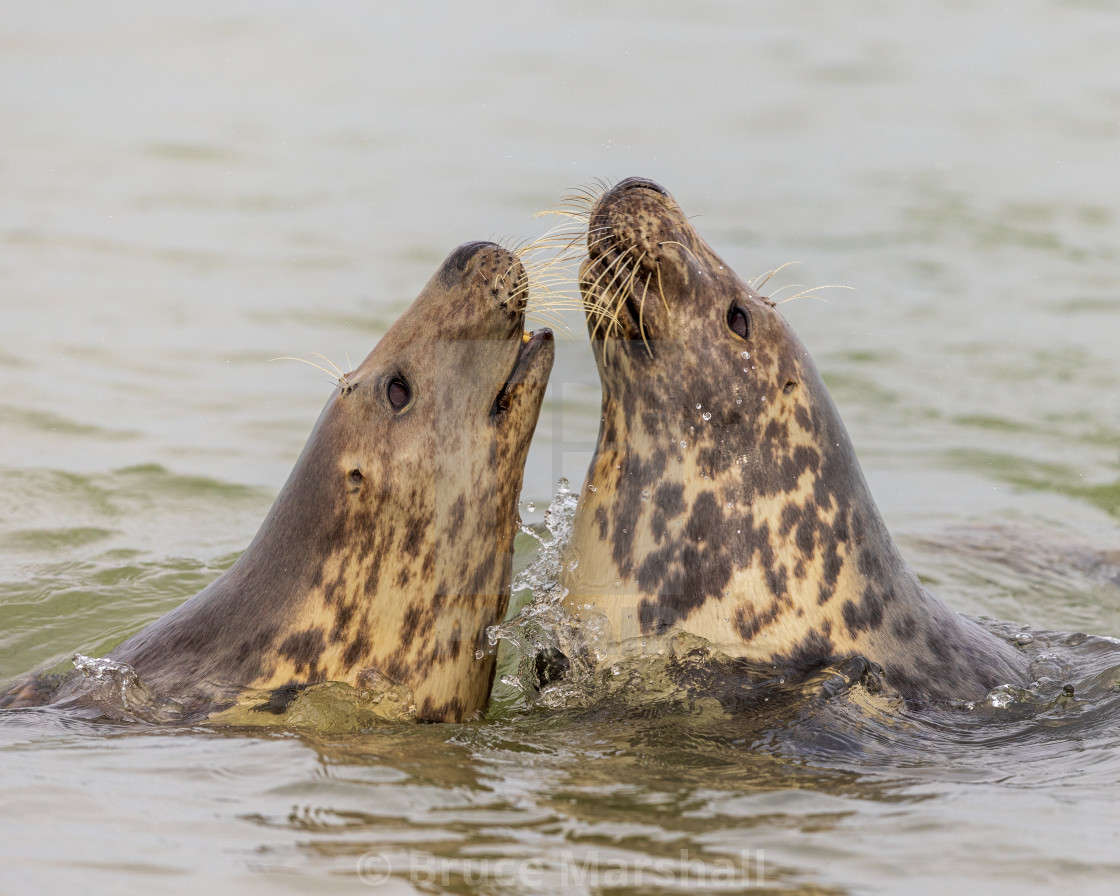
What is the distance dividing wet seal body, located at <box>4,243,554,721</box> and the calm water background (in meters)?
0.30

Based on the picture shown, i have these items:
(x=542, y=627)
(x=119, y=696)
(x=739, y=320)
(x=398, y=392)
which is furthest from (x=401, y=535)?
(x=739, y=320)

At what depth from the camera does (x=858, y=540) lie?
4.78 m

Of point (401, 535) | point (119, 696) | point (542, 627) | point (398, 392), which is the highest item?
point (398, 392)

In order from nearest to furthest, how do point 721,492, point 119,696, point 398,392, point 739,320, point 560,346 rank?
point 119,696, point 398,392, point 721,492, point 739,320, point 560,346

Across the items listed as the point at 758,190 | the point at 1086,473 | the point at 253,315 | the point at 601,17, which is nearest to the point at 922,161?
the point at 758,190

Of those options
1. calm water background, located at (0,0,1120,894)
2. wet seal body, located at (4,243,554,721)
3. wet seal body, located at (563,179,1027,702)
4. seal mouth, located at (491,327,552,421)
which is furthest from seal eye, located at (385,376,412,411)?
calm water background, located at (0,0,1120,894)

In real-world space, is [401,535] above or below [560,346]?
below

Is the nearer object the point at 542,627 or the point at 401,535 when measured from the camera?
the point at 401,535

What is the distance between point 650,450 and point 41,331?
7.30 m

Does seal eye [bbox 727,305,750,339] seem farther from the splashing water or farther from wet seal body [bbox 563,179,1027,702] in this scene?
the splashing water

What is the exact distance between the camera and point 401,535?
4434 mm

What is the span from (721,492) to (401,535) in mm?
1073

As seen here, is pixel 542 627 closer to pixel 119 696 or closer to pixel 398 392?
pixel 398 392

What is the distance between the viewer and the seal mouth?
15.0ft
